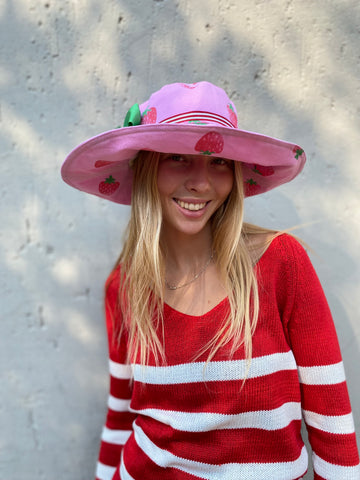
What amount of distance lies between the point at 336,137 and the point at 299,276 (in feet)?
1.93

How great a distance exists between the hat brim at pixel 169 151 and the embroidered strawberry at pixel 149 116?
3.6 inches

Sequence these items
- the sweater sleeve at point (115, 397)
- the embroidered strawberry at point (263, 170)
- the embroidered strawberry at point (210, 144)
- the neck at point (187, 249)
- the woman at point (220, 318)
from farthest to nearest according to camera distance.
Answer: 1. the sweater sleeve at point (115, 397)
2. the neck at point (187, 249)
3. the embroidered strawberry at point (263, 170)
4. the woman at point (220, 318)
5. the embroidered strawberry at point (210, 144)

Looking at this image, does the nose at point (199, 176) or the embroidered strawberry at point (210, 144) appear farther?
the nose at point (199, 176)

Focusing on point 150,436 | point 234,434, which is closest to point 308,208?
point 234,434

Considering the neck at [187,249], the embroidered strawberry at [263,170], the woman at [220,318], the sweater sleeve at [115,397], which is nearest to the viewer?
the woman at [220,318]

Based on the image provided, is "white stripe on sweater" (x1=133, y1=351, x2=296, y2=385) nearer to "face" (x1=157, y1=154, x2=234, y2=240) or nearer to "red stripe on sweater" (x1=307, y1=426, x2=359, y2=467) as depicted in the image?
"red stripe on sweater" (x1=307, y1=426, x2=359, y2=467)

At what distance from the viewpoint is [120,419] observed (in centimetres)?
170

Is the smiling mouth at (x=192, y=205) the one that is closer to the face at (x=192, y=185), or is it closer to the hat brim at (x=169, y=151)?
the face at (x=192, y=185)

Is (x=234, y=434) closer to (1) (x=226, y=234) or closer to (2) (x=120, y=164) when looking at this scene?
(1) (x=226, y=234)

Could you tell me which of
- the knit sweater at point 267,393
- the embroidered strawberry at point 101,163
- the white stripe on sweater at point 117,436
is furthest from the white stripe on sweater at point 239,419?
the embroidered strawberry at point 101,163

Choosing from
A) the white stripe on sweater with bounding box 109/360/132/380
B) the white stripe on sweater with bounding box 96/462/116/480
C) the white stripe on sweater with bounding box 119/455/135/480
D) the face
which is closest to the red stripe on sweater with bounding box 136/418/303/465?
the white stripe on sweater with bounding box 119/455/135/480

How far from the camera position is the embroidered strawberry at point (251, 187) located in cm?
148

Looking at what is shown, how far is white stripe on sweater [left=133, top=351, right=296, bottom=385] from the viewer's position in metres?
1.29

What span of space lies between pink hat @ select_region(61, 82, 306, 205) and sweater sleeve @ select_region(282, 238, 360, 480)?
1.01 feet
